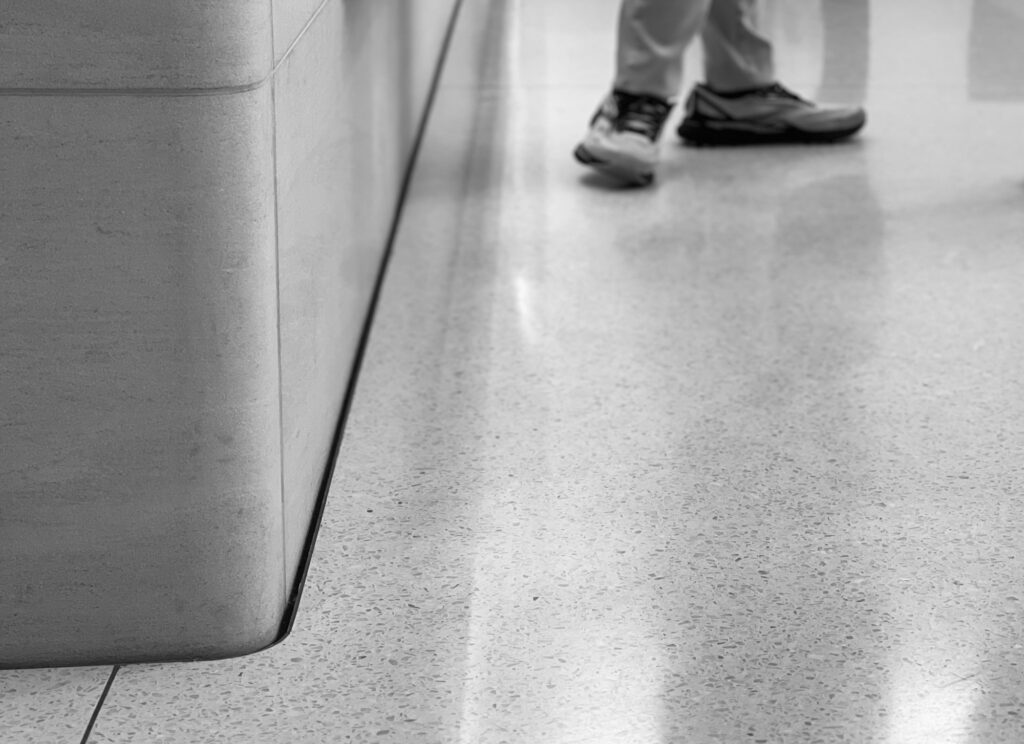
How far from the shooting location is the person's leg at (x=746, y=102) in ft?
8.50

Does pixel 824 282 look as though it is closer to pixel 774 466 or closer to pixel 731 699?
pixel 774 466

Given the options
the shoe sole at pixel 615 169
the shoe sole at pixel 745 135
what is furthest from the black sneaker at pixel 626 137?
the shoe sole at pixel 745 135

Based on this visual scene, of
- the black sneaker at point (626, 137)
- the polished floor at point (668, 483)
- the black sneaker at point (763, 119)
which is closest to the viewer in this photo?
the polished floor at point (668, 483)

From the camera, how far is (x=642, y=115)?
2.42m

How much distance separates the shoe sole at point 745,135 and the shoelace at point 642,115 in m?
0.18

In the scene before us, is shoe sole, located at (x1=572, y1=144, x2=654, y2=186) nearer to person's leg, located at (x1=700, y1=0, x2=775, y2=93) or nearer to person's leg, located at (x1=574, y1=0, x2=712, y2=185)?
person's leg, located at (x1=574, y1=0, x2=712, y2=185)

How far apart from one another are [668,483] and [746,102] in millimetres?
1452

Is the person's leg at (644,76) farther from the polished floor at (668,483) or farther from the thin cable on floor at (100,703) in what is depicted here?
the thin cable on floor at (100,703)

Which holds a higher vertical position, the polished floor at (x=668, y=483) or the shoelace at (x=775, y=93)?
the shoelace at (x=775, y=93)

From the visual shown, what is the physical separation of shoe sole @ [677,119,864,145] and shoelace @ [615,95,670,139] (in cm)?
18

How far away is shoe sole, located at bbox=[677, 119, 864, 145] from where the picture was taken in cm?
261

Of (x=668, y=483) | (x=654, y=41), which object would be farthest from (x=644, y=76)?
(x=668, y=483)

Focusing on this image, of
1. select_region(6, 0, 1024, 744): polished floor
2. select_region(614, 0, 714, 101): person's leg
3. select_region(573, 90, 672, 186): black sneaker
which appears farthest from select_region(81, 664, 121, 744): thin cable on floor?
select_region(614, 0, 714, 101): person's leg

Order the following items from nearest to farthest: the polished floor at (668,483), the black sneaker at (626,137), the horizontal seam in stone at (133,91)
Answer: the horizontal seam in stone at (133,91) → the polished floor at (668,483) → the black sneaker at (626,137)
